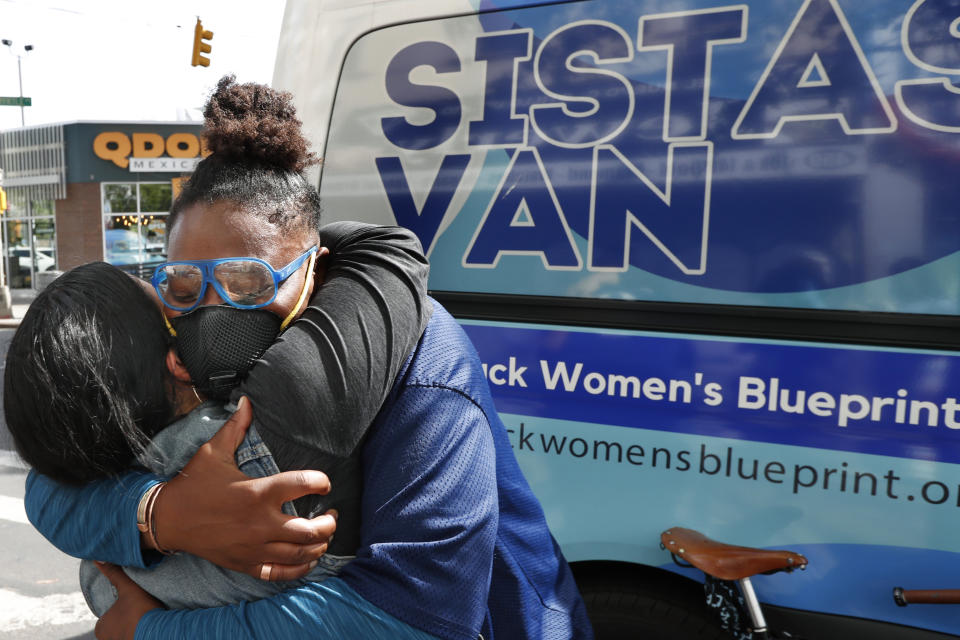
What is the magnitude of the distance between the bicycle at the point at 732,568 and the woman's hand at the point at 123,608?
1.30 meters

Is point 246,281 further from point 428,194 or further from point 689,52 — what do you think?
point 689,52

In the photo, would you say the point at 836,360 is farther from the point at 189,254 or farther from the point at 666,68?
the point at 189,254

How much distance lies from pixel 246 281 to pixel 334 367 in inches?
10.6

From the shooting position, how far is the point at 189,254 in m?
1.18

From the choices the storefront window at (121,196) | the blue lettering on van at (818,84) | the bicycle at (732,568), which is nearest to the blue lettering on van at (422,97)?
the blue lettering on van at (818,84)

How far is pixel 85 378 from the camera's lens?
1.03 metres

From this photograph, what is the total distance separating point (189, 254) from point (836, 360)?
1511 mm

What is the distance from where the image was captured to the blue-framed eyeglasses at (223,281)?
1.17 m

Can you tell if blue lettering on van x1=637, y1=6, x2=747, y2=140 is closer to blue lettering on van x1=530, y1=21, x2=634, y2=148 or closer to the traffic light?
blue lettering on van x1=530, y1=21, x2=634, y2=148

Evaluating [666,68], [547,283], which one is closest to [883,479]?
[547,283]

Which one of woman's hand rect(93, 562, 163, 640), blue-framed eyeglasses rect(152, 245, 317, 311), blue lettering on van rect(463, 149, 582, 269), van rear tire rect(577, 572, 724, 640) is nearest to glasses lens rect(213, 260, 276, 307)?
blue-framed eyeglasses rect(152, 245, 317, 311)

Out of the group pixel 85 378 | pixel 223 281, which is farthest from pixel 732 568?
pixel 85 378

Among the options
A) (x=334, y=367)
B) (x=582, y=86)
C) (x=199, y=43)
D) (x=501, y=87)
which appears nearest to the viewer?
(x=334, y=367)

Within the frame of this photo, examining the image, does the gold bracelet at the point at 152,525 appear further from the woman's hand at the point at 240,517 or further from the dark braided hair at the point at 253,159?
the dark braided hair at the point at 253,159
